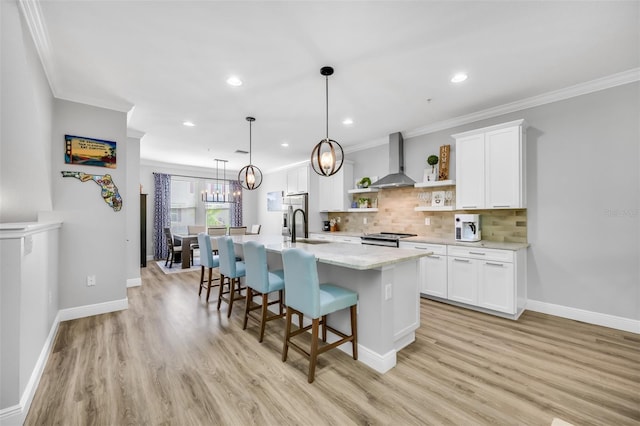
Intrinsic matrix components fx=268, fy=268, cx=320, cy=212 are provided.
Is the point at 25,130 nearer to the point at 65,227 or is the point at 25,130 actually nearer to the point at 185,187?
the point at 65,227

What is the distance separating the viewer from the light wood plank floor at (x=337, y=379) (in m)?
1.71

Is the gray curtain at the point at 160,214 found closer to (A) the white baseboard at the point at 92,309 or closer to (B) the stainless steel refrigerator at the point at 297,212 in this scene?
(B) the stainless steel refrigerator at the point at 297,212

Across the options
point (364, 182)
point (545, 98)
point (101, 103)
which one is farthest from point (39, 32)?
point (545, 98)

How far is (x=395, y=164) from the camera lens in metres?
4.85

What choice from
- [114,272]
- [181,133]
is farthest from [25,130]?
[181,133]

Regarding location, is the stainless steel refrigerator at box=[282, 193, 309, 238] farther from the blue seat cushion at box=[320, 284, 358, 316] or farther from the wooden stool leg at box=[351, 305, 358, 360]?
the wooden stool leg at box=[351, 305, 358, 360]

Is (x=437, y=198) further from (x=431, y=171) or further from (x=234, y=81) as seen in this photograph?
(x=234, y=81)

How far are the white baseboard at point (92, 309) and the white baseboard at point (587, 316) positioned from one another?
5.39m

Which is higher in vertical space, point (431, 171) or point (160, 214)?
point (431, 171)

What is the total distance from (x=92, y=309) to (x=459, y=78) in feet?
17.0

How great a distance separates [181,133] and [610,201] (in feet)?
A: 20.3

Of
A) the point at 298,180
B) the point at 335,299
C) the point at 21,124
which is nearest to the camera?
the point at 335,299

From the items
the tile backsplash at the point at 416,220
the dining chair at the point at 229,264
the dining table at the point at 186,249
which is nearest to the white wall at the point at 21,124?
the dining chair at the point at 229,264

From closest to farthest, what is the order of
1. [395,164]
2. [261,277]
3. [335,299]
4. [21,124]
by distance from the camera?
[335,299] < [21,124] < [261,277] < [395,164]
